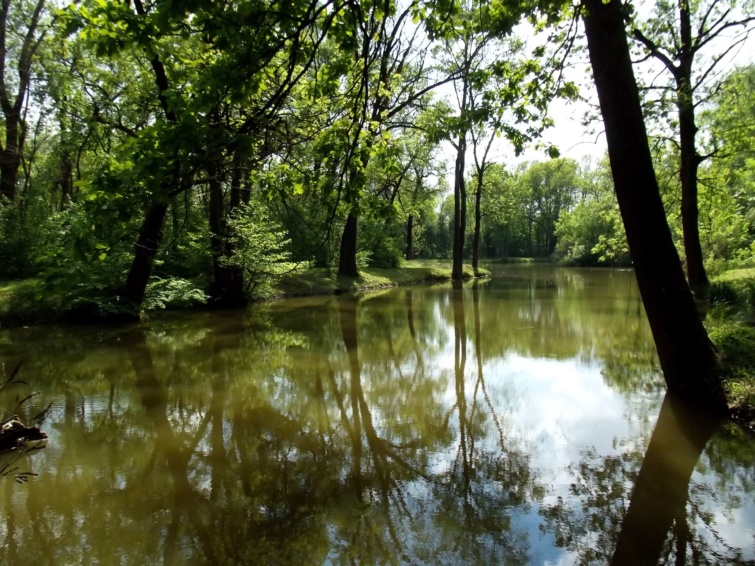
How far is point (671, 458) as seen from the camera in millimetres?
4480

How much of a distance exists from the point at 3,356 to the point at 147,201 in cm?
814

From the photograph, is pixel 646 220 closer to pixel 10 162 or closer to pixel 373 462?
pixel 373 462

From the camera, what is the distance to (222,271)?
16.4m

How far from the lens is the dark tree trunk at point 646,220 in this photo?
5.54m

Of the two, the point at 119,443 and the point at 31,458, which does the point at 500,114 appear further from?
the point at 31,458

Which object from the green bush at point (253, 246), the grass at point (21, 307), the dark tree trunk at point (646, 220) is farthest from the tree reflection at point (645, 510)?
the grass at point (21, 307)

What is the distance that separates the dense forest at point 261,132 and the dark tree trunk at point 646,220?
1.35ft

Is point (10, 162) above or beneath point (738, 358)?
above

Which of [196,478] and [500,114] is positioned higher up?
[500,114]

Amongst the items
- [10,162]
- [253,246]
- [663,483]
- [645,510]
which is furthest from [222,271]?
[645,510]

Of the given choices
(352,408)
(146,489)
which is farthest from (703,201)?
(146,489)

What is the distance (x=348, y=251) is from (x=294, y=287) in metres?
4.77

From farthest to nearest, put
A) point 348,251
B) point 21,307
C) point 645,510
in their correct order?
point 348,251 < point 21,307 < point 645,510

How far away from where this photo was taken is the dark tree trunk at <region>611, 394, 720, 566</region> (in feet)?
10.4
